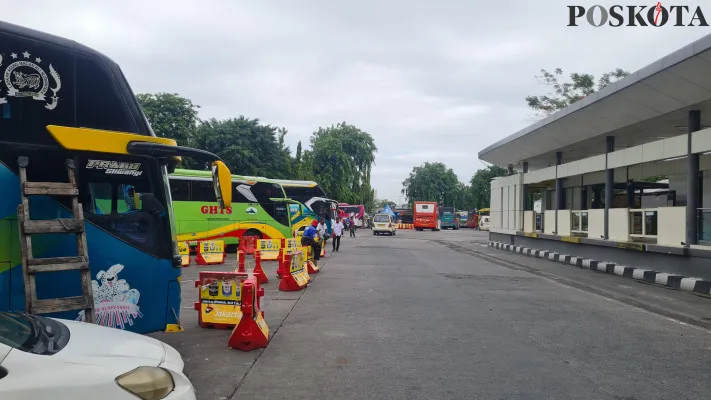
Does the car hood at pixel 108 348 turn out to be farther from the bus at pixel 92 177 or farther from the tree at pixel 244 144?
the tree at pixel 244 144

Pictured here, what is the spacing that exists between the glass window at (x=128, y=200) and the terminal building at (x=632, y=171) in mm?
11217

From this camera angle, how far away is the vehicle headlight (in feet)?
9.63

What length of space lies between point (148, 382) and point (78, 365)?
1.30 feet

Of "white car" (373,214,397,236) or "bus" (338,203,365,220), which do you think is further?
"bus" (338,203,365,220)

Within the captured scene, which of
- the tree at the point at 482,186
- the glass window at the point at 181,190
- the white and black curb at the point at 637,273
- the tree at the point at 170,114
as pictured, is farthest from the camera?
the tree at the point at 482,186

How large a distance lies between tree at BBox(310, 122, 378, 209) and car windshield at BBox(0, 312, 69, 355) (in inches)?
1797

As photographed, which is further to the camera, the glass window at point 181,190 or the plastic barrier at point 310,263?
the glass window at point 181,190

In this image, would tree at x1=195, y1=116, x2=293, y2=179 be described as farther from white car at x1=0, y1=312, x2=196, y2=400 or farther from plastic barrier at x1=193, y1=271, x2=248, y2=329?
white car at x1=0, y1=312, x2=196, y2=400

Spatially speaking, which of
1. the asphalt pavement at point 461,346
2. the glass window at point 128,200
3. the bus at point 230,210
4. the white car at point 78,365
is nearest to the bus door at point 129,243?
the glass window at point 128,200

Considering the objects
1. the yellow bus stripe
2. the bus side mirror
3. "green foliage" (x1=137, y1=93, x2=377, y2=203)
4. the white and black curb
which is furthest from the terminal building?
"green foliage" (x1=137, y1=93, x2=377, y2=203)

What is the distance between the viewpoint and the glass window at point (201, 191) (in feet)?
66.9

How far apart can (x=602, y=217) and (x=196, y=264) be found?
13.8 m

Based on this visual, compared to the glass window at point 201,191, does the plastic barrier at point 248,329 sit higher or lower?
lower

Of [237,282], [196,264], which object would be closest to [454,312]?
[237,282]
